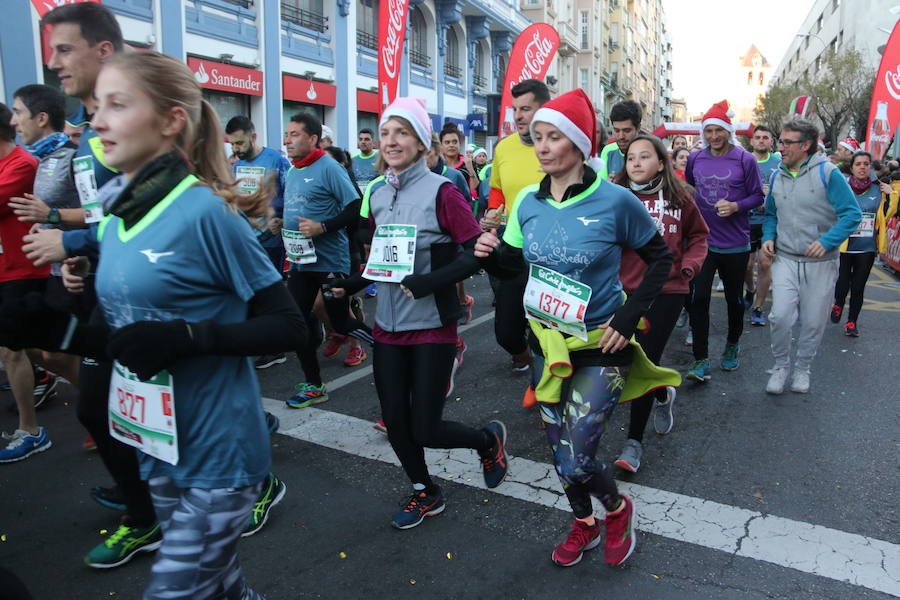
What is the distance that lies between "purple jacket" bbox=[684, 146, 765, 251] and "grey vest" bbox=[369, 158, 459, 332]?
10.8ft

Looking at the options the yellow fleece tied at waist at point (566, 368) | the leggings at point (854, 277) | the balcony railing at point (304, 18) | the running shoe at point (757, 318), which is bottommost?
the running shoe at point (757, 318)

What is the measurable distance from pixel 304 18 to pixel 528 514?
721 inches

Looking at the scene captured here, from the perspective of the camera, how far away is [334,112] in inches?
794

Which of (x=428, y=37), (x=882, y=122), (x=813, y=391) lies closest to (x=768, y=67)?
(x=428, y=37)

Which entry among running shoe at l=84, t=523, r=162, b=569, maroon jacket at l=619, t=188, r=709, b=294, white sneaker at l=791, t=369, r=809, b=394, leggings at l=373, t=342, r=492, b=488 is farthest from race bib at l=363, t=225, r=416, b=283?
white sneaker at l=791, t=369, r=809, b=394

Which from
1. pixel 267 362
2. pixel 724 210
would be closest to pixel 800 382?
pixel 724 210

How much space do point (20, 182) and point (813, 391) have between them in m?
5.72

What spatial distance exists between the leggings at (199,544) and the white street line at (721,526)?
2.01m

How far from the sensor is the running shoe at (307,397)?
5100mm

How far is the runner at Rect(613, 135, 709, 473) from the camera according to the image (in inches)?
162

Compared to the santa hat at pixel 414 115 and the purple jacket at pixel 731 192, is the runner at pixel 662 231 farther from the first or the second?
the purple jacket at pixel 731 192

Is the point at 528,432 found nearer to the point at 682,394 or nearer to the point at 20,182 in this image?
the point at 682,394

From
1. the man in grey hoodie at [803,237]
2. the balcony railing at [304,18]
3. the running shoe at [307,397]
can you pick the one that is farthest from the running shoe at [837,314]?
the balcony railing at [304,18]

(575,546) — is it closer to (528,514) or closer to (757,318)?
(528,514)
